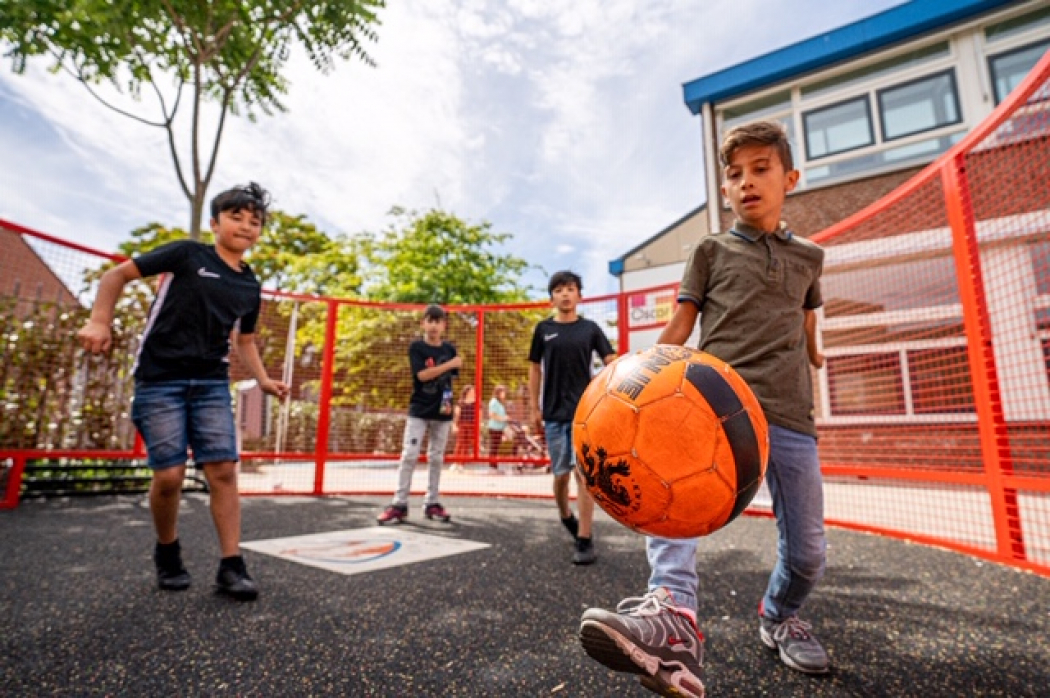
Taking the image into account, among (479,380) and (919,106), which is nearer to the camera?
(479,380)

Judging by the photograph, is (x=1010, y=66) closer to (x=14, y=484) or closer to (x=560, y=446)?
(x=560, y=446)

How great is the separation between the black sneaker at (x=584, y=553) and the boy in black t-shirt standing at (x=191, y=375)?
1.89 metres

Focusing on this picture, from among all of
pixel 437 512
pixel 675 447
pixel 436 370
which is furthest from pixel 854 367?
pixel 675 447

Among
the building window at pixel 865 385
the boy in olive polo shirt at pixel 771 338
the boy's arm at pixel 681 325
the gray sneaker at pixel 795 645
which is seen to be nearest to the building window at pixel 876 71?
the building window at pixel 865 385

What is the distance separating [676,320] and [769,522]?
13.3 feet

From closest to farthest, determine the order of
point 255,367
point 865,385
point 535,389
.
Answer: point 255,367
point 535,389
point 865,385

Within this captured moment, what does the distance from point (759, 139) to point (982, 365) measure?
2.85 meters

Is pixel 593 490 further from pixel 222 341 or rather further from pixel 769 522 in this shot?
pixel 769 522

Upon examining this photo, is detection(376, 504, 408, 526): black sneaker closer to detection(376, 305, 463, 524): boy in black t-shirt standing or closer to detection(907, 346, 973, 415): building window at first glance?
detection(376, 305, 463, 524): boy in black t-shirt standing

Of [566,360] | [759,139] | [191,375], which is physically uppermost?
[759,139]

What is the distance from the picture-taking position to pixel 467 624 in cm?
233

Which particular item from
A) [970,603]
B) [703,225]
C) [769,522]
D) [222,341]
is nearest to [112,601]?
[222,341]

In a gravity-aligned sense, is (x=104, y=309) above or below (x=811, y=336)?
above

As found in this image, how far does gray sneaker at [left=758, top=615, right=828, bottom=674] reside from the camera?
1883 millimetres
